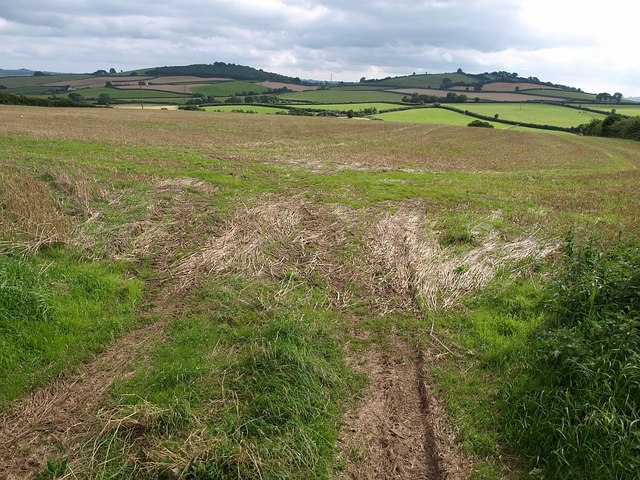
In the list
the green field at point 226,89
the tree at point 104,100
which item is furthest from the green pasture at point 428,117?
the tree at point 104,100

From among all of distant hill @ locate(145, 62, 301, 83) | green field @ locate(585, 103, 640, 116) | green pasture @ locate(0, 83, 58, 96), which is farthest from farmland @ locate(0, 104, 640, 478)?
distant hill @ locate(145, 62, 301, 83)

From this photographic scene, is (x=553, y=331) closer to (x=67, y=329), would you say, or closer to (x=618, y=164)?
(x=67, y=329)

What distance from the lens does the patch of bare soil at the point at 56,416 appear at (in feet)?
12.8

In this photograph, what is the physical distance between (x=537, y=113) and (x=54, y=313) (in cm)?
9870

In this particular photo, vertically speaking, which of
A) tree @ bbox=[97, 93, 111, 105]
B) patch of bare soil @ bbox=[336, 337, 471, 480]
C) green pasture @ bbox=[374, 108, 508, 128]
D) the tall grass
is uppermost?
tree @ bbox=[97, 93, 111, 105]

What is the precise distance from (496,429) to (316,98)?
113023 millimetres

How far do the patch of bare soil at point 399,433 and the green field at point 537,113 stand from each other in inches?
3230

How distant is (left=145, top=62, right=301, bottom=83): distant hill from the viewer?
15412 cm

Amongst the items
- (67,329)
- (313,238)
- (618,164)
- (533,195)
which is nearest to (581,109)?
(618,164)

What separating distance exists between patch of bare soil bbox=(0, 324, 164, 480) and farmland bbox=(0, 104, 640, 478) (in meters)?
0.02

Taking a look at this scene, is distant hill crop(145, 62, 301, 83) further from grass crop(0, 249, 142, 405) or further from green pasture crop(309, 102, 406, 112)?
grass crop(0, 249, 142, 405)

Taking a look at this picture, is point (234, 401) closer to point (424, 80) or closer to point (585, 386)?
point (585, 386)

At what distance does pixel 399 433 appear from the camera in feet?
14.2

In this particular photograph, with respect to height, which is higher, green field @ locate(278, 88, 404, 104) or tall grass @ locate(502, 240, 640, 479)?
green field @ locate(278, 88, 404, 104)
